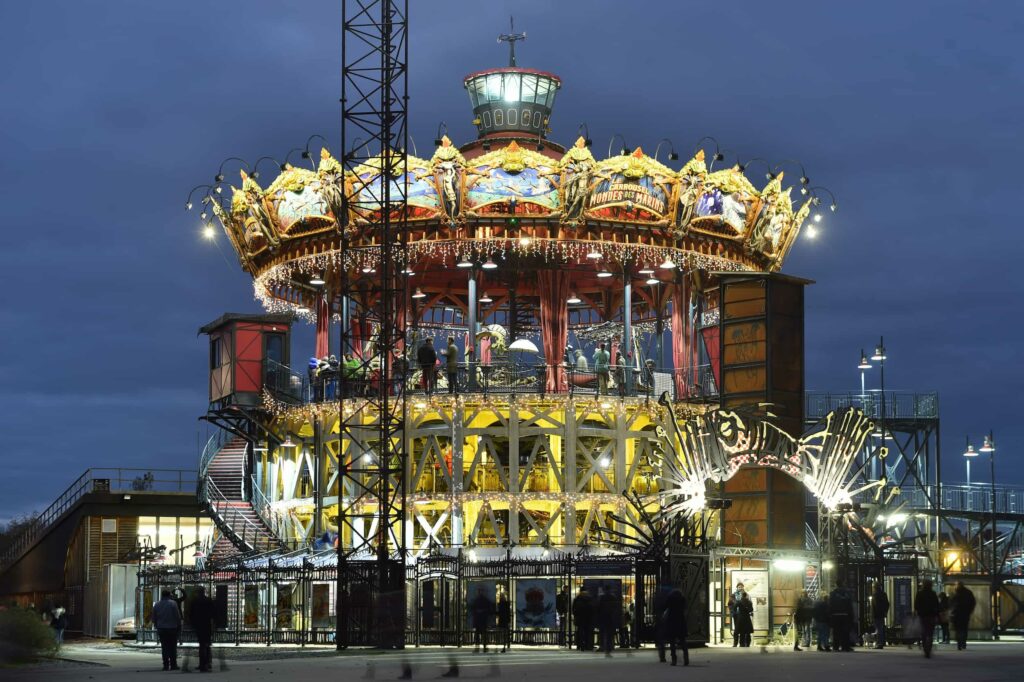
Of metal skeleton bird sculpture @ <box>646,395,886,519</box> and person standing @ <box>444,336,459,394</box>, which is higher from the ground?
person standing @ <box>444,336,459,394</box>

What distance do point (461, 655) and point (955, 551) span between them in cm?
Result: 3243

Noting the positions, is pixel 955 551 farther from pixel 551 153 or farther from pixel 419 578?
pixel 419 578

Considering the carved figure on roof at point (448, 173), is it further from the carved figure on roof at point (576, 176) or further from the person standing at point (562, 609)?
the person standing at point (562, 609)

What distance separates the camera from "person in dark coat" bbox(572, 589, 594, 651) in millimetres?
36750

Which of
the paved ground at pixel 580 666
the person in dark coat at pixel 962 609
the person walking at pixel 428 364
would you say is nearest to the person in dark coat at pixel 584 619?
the paved ground at pixel 580 666

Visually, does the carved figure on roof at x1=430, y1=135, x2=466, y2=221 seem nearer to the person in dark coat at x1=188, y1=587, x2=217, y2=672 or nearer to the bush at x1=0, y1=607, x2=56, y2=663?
the bush at x1=0, y1=607, x2=56, y2=663

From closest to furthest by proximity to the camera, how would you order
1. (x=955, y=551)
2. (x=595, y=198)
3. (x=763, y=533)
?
1. (x=763, y=533)
2. (x=595, y=198)
3. (x=955, y=551)

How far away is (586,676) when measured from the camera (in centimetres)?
2708

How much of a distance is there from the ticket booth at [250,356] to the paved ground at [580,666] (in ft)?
69.2

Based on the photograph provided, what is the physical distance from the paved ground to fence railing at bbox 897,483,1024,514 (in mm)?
23289

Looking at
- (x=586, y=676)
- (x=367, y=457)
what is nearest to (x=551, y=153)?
(x=367, y=457)

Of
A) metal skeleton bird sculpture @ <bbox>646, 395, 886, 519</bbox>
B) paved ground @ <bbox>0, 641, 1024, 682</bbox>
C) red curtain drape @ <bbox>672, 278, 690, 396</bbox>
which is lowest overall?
paved ground @ <bbox>0, 641, 1024, 682</bbox>

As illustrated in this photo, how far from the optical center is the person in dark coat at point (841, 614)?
36.6 metres

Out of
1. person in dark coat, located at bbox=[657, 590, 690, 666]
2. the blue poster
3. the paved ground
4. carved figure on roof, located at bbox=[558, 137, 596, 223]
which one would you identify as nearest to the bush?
the paved ground
